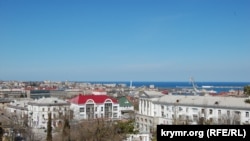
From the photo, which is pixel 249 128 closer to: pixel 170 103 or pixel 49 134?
pixel 49 134

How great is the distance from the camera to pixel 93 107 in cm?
6075

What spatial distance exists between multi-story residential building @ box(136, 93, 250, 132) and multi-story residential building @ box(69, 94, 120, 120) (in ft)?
28.1

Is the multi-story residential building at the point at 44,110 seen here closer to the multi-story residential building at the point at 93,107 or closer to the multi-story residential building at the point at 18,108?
the multi-story residential building at the point at 93,107

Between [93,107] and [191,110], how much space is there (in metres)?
19.6

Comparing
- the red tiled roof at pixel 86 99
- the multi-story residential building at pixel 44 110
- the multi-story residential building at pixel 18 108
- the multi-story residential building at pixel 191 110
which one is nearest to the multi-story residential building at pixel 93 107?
the red tiled roof at pixel 86 99

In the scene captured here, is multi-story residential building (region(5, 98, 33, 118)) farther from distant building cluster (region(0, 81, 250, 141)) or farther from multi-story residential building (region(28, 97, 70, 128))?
multi-story residential building (region(28, 97, 70, 128))

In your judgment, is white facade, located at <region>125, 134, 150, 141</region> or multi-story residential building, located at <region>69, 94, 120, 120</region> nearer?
white facade, located at <region>125, 134, 150, 141</region>

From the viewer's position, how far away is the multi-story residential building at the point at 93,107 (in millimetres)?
58797

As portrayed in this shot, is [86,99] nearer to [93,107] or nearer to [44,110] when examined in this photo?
[93,107]

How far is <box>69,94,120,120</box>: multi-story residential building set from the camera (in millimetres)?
58797

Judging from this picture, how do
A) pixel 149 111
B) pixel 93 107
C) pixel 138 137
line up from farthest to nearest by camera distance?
pixel 93 107 → pixel 149 111 → pixel 138 137

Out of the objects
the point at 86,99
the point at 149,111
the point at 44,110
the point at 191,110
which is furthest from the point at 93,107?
the point at 191,110

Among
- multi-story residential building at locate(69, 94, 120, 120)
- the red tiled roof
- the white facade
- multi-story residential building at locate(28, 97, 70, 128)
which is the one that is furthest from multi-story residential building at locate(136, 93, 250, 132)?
multi-story residential building at locate(28, 97, 70, 128)

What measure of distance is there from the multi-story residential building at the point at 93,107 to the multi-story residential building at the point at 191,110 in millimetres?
8554
